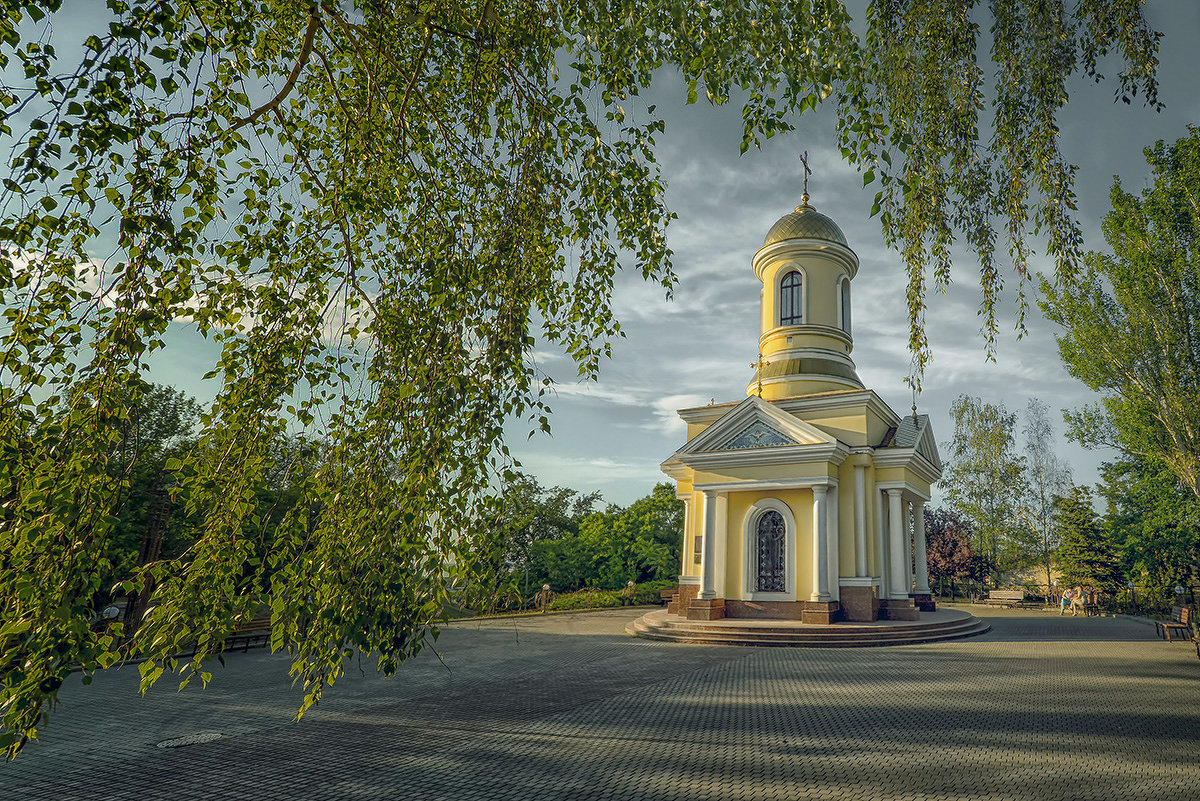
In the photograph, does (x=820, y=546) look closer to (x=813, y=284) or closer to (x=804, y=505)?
(x=804, y=505)

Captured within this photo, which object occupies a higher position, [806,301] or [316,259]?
[806,301]

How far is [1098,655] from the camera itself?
44.8ft

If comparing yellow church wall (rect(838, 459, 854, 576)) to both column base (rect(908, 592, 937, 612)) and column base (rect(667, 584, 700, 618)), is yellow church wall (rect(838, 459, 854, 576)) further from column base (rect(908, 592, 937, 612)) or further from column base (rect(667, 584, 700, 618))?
column base (rect(908, 592, 937, 612))

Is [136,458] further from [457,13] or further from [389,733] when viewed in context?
[389,733]

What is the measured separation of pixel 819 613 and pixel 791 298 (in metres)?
10.5

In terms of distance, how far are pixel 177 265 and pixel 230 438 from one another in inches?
32.3

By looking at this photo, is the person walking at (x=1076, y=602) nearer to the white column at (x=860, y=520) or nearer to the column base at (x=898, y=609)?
the column base at (x=898, y=609)

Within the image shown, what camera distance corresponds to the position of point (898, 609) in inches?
719

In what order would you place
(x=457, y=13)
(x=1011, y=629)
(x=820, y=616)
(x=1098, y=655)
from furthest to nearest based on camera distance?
(x=1011, y=629) < (x=820, y=616) < (x=1098, y=655) < (x=457, y=13)

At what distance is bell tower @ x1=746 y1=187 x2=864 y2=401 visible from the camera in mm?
21766

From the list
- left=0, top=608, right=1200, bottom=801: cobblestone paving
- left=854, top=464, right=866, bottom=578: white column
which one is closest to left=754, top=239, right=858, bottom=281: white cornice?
left=854, top=464, right=866, bottom=578: white column

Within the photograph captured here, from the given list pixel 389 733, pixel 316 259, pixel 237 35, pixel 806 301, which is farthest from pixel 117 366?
pixel 806 301

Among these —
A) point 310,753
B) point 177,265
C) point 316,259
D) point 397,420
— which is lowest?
point 310,753

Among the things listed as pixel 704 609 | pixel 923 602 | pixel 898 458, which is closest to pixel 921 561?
pixel 923 602
